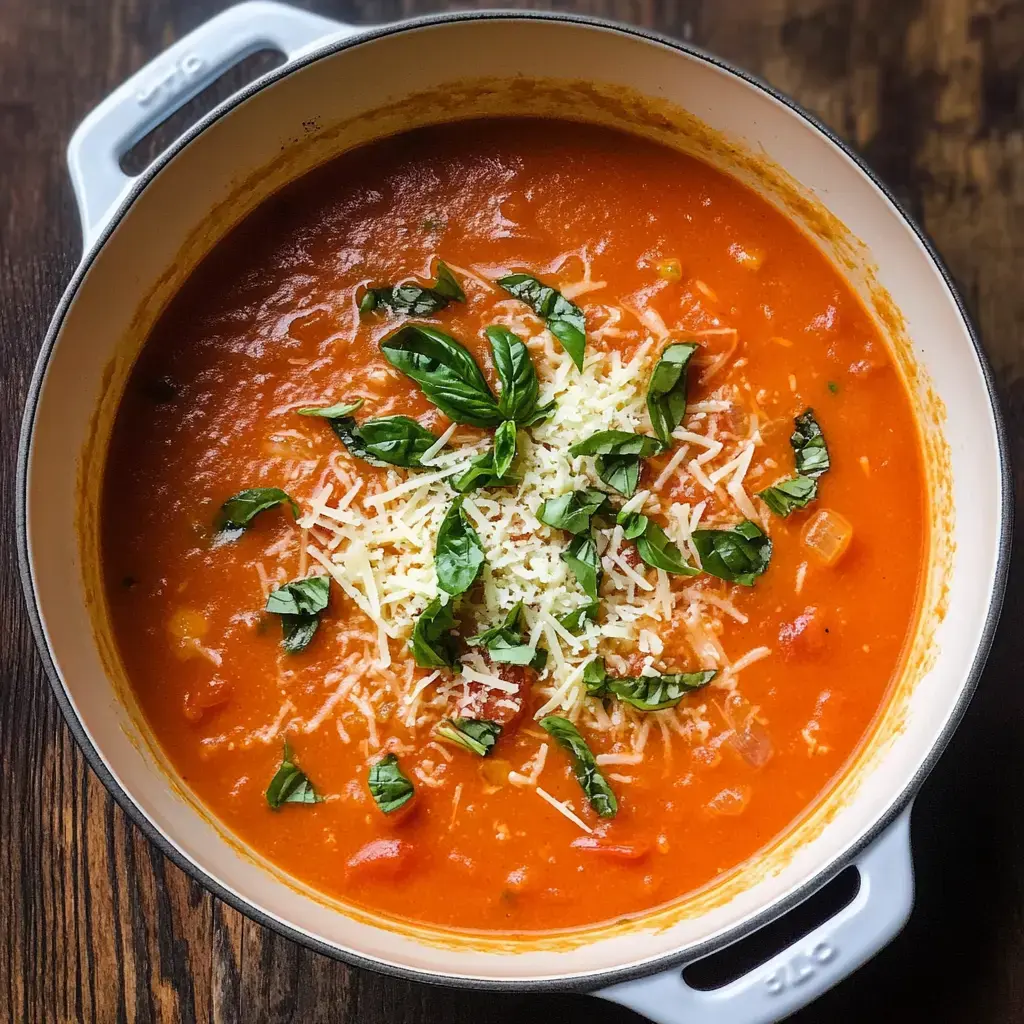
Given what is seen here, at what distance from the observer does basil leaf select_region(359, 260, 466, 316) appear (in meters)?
2.61

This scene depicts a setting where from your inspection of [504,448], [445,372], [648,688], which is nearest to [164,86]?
[445,372]

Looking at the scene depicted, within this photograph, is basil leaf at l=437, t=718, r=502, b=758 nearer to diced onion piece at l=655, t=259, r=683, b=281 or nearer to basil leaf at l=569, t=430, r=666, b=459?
basil leaf at l=569, t=430, r=666, b=459

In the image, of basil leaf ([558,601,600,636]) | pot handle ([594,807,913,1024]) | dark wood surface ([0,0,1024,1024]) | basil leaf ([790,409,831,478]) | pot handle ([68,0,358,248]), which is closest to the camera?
pot handle ([594,807,913,1024])

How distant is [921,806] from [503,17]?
2226 mm

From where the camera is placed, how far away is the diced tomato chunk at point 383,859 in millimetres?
2553

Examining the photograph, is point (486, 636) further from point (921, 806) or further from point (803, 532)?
point (921, 806)

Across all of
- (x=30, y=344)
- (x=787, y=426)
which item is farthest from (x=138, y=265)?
(x=787, y=426)

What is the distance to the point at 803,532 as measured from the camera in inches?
102

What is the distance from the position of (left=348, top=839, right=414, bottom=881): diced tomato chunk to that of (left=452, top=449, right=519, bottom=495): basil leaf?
34.9 inches

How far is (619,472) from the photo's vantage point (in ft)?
8.22

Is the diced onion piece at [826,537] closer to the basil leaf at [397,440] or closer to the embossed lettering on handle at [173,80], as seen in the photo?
the basil leaf at [397,440]

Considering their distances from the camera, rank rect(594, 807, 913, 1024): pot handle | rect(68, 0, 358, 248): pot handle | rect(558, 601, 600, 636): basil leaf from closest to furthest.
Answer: rect(594, 807, 913, 1024): pot handle → rect(68, 0, 358, 248): pot handle → rect(558, 601, 600, 636): basil leaf

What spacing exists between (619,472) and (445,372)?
486mm

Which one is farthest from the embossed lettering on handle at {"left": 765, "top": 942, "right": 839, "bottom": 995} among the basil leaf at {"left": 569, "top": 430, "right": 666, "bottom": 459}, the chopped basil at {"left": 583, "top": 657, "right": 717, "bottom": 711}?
the basil leaf at {"left": 569, "top": 430, "right": 666, "bottom": 459}
